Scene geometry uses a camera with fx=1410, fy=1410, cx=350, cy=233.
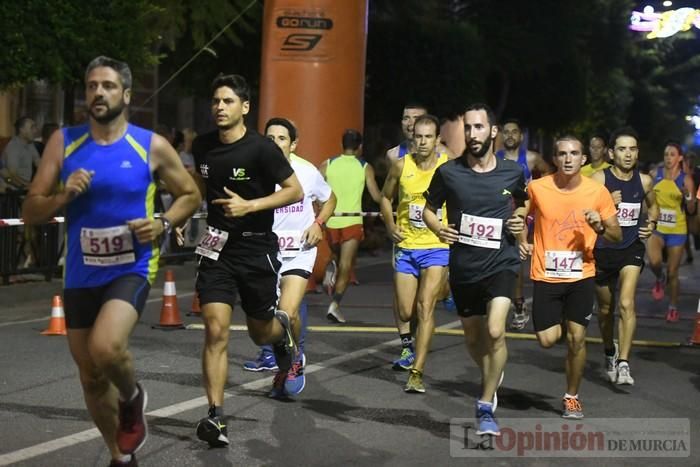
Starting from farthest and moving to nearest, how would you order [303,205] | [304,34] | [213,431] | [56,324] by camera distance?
[304,34], [56,324], [303,205], [213,431]

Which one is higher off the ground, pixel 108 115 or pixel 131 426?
pixel 108 115

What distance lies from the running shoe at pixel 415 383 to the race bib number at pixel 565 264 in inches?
47.1

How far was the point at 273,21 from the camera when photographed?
714 inches

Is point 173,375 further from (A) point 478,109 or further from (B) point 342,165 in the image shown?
(B) point 342,165

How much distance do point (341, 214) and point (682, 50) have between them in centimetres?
6342

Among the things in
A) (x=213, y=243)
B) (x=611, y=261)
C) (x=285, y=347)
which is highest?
(x=213, y=243)

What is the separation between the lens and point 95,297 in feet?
21.9

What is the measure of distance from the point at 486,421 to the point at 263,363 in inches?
113

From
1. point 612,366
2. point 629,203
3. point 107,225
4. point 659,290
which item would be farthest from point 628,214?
point 659,290

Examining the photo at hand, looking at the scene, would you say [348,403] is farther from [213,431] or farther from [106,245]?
[106,245]

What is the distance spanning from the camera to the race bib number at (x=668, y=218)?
15271 millimetres

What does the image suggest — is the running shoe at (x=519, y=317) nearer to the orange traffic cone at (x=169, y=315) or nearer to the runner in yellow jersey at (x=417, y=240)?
the runner in yellow jersey at (x=417, y=240)

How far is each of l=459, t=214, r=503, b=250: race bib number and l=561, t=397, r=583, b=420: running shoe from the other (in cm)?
119

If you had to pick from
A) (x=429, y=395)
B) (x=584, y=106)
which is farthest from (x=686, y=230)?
(x=584, y=106)
